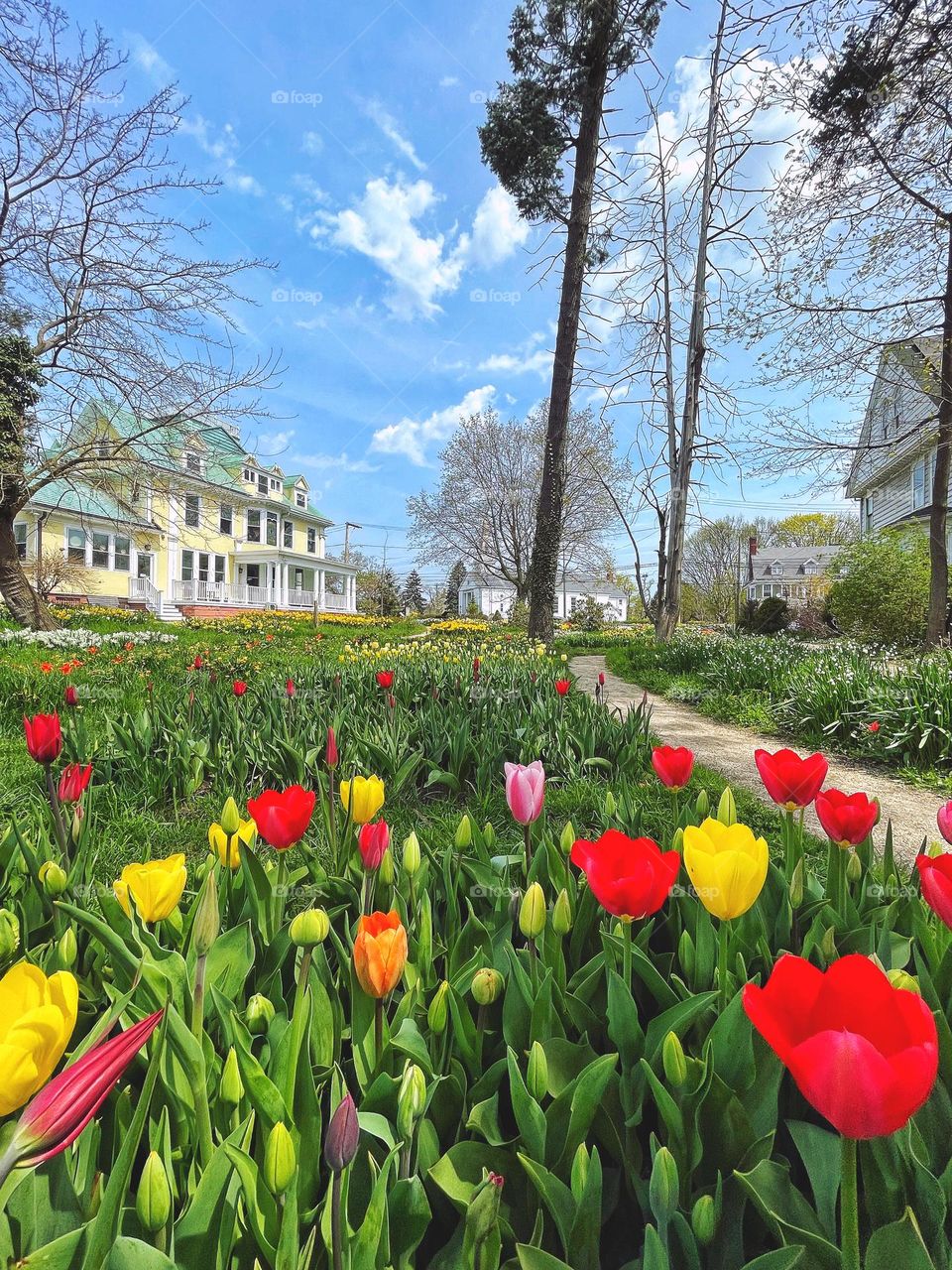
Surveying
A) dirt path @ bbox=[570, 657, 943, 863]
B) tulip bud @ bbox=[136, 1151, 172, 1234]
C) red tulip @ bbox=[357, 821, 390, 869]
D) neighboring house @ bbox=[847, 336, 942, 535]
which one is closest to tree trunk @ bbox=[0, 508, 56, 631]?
dirt path @ bbox=[570, 657, 943, 863]

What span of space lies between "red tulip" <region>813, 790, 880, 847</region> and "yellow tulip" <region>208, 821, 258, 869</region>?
1103 millimetres

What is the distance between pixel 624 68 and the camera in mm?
9727

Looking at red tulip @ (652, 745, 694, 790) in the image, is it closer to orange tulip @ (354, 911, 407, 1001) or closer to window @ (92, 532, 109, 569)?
orange tulip @ (354, 911, 407, 1001)

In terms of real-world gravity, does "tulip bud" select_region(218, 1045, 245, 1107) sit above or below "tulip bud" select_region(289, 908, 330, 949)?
below

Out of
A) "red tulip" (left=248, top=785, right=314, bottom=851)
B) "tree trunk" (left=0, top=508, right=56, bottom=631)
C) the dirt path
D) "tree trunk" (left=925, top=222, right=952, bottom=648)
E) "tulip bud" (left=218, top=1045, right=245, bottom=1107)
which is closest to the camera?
"tulip bud" (left=218, top=1045, right=245, bottom=1107)

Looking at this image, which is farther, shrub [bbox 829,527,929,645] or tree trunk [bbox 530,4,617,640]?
shrub [bbox 829,527,929,645]

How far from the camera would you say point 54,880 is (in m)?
1.20

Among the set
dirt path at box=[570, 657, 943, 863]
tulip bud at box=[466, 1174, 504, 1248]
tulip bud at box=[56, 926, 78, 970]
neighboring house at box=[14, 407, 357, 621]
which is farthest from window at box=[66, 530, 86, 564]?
tulip bud at box=[466, 1174, 504, 1248]

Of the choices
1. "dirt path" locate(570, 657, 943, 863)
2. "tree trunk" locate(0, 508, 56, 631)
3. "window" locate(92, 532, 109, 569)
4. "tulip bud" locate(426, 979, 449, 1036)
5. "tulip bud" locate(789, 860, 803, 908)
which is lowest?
"dirt path" locate(570, 657, 943, 863)

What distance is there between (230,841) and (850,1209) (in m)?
1.16

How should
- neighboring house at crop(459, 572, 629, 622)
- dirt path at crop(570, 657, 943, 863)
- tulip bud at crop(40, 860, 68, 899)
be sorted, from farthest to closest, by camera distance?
1. neighboring house at crop(459, 572, 629, 622)
2. dirt path at crop(570, 657, 943, 863)
3. tulip bud at crop(40, 860, 68, 899)

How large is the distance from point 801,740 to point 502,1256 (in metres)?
5.07

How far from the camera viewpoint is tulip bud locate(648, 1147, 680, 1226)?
2.05 feet

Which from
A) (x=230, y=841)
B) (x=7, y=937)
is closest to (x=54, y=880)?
(x=7, y=937)
